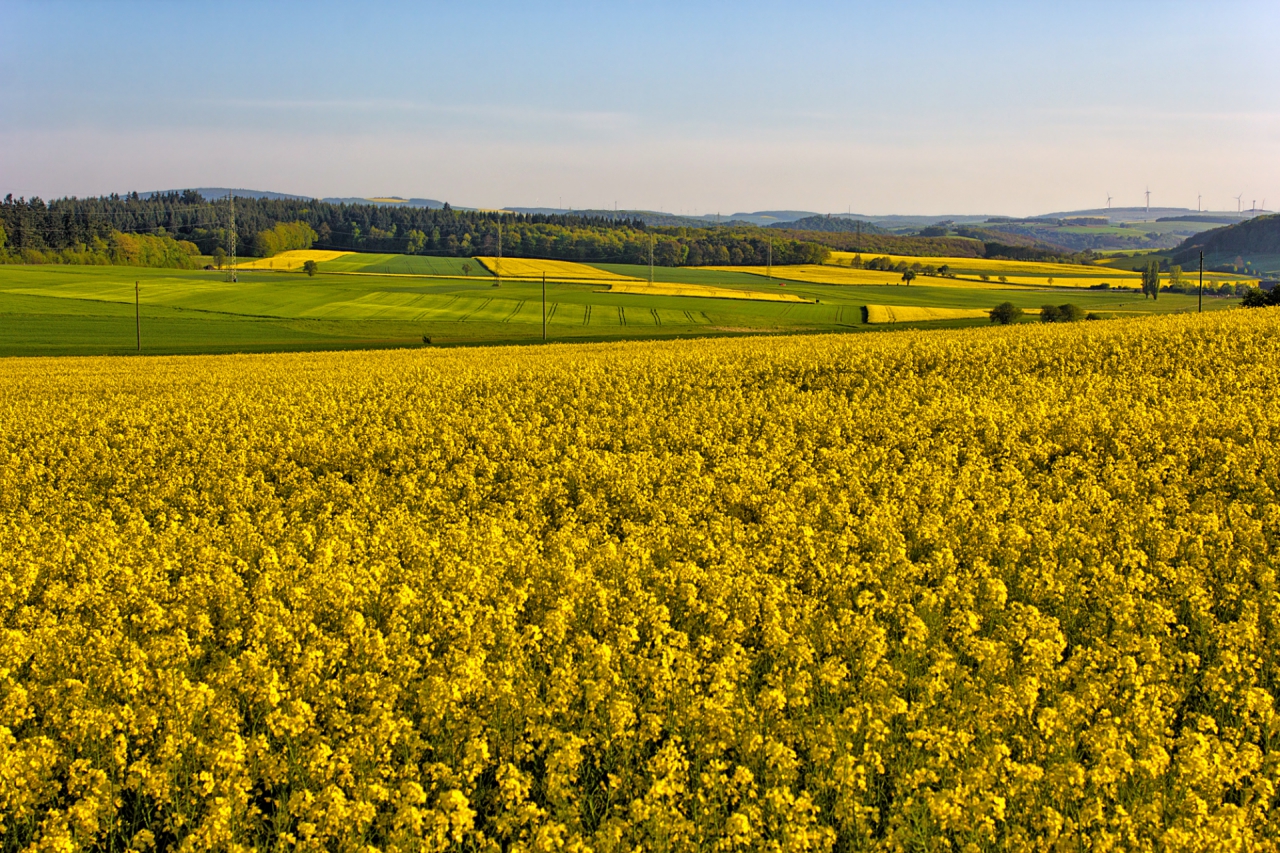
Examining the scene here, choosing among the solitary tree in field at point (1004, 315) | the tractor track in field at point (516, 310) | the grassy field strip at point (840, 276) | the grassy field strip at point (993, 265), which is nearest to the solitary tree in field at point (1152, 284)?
the grassy field strip at point (840, 276)

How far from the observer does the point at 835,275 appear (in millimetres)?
130375

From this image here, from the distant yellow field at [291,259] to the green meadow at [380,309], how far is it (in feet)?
31.9

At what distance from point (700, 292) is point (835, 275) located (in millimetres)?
35928

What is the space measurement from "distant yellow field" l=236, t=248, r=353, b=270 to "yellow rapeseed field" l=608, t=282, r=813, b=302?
45973 mm

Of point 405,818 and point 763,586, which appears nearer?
point 405,818

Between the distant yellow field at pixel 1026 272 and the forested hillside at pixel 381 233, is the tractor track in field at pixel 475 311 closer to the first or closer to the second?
the forested hillside at pixel 381 233

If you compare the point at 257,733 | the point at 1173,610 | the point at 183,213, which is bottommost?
the point at 257,733

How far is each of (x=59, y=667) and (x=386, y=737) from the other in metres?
3.29

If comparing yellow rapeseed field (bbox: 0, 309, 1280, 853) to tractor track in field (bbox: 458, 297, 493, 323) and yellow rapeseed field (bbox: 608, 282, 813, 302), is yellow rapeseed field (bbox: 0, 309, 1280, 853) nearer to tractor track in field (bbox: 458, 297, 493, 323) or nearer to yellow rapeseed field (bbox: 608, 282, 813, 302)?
tractor track in field (bbox: 458, 297, 493, 323)

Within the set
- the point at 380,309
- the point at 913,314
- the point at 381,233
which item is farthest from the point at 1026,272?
the point at 381,233

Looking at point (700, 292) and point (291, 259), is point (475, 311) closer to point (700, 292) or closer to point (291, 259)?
point (700, 292)

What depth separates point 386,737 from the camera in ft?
19.9

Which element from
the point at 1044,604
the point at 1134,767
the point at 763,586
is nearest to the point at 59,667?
the point at 763,586

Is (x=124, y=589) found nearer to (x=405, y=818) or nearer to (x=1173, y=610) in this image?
(x=405, y=818)
